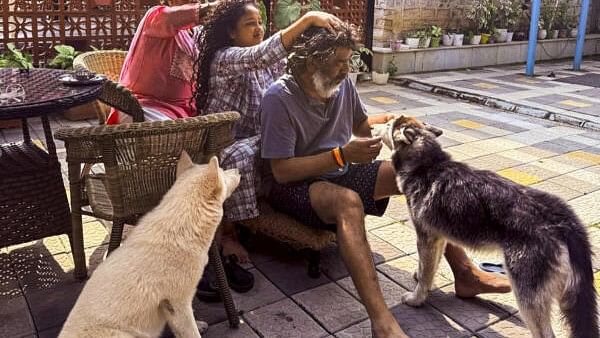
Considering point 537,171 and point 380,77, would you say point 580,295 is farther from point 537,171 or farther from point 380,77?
point 380,77

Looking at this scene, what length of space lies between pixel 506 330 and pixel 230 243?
160 centimetres

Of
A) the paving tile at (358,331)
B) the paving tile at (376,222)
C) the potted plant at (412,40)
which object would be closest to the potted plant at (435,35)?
the potted plant at (412,40)

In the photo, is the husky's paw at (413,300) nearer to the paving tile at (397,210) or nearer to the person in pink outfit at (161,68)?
the paving tile at (397,210)

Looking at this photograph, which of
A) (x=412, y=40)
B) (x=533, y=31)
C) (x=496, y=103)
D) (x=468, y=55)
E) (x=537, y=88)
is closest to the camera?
(x=496, y=103)

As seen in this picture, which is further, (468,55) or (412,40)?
(468,55)

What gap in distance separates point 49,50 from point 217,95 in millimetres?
4612

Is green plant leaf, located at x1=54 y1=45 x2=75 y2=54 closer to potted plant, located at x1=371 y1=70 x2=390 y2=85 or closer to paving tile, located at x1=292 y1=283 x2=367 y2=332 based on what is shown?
potted plant, located at x1=371 y1=70 x2=390 y2=85

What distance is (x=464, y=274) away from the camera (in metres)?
2.90

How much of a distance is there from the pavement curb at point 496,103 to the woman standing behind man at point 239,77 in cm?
483

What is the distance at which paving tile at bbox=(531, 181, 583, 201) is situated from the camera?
4319 mm

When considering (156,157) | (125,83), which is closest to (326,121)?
(156,157)

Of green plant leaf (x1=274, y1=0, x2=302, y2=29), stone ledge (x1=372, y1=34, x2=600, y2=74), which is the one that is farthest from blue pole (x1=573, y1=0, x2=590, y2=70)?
green plant leaf (x1=274, y1=0, x2=302, y2=29)

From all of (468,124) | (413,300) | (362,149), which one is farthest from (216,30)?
(468,124)

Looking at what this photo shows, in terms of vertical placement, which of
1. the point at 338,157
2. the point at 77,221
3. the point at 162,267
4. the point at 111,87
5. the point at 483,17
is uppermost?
the point at 483,17
